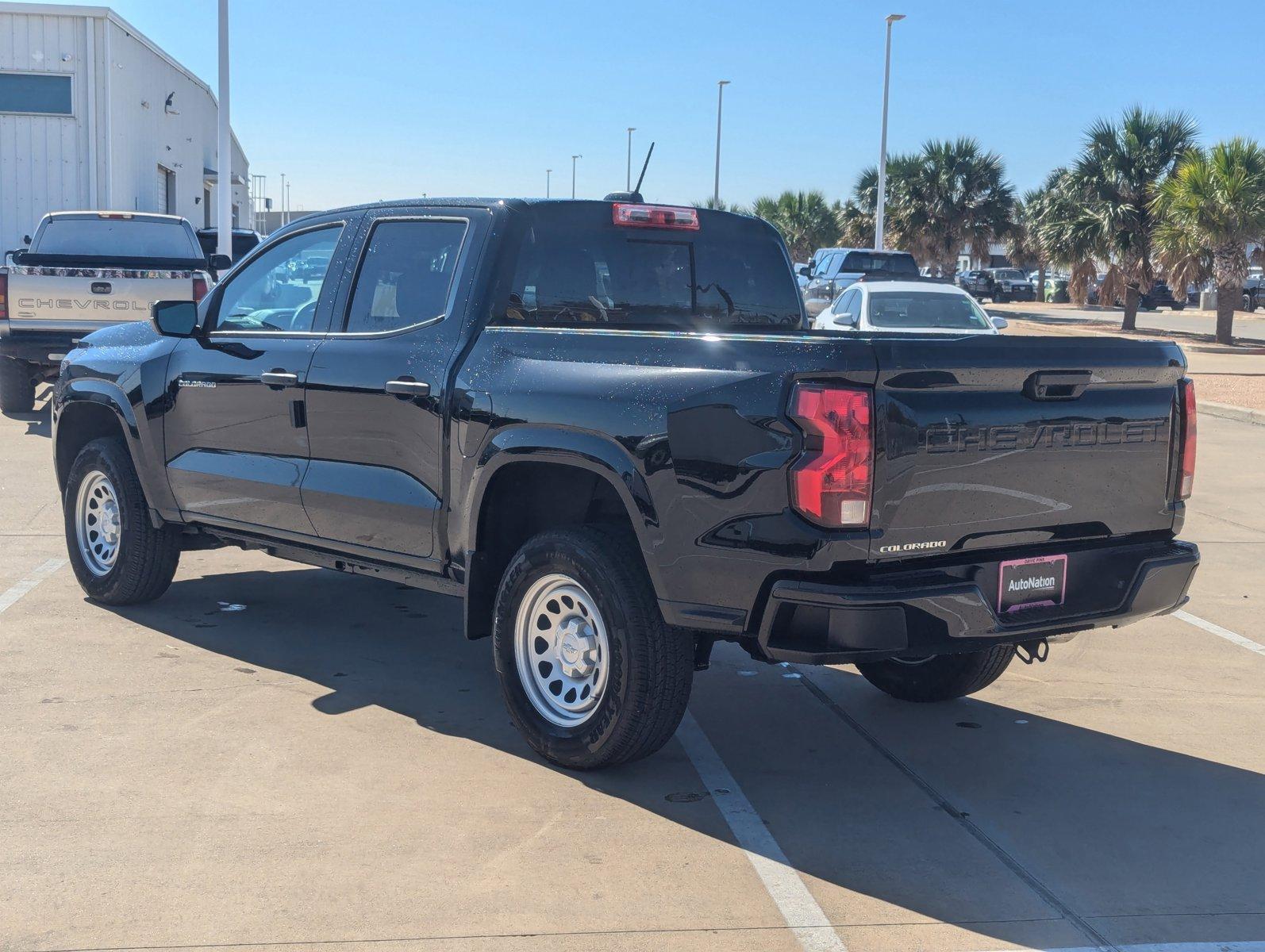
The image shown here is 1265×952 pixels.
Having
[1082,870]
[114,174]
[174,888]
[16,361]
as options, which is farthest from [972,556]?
[114,174]

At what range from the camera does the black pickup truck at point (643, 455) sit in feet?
13.3

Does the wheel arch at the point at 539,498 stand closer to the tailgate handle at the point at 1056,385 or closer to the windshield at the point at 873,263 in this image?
the tailgate handle at the point at 1056,385

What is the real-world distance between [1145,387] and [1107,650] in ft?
7.75

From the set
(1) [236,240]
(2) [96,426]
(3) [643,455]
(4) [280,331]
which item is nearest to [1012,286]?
(1) [236,240]

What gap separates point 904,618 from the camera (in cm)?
402

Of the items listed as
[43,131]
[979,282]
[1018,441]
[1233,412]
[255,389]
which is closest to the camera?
[1018,441]

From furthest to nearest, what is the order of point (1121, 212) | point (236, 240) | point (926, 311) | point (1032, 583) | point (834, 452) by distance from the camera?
point (1121, 212)
point (236, 240)
point (926, 311)
point (1032, 583)
point (834, 452)

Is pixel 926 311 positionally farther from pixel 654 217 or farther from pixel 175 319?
pixel 175 319

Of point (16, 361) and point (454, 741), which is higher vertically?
point (16, 361)

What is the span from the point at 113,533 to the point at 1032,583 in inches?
180

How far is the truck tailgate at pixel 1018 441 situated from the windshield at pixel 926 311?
1103cm

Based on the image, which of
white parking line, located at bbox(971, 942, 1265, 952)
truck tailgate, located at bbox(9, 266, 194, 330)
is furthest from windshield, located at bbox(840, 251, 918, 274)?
white parking line, located at bbox(971, 942, 1265, 952)

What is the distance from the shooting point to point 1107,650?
6613mm

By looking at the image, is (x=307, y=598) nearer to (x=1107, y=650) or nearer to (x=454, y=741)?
(x=454, y=741)
